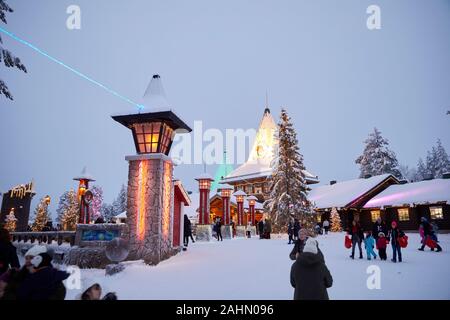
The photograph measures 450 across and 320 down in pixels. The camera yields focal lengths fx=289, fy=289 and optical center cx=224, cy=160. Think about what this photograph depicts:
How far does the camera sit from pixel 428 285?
7078 millimetres

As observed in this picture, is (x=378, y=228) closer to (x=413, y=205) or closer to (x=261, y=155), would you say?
(x=413, y=205)

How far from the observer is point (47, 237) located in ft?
48.9

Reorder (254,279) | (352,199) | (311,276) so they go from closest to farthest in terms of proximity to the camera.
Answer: (311,276) → (254,279) → (352,199)

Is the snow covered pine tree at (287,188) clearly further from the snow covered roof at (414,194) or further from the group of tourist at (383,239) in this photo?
the group of tourist at (383,239)

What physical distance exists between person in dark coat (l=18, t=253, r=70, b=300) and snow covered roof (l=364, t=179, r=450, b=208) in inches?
1231

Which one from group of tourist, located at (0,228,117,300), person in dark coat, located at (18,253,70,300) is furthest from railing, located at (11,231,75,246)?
person in dark coat, located at (18,253,70,300)

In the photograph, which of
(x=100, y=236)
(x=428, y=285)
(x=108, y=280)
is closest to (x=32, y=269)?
(x=108, y=280)

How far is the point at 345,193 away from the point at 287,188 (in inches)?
454

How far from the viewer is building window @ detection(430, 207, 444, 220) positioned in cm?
2698

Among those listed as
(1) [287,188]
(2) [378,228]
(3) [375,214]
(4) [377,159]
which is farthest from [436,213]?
(4) [377,159]

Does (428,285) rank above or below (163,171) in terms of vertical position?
below

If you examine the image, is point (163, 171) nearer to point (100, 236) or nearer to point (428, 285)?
point (100, 236)

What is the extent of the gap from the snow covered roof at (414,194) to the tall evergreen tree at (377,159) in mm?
12438
